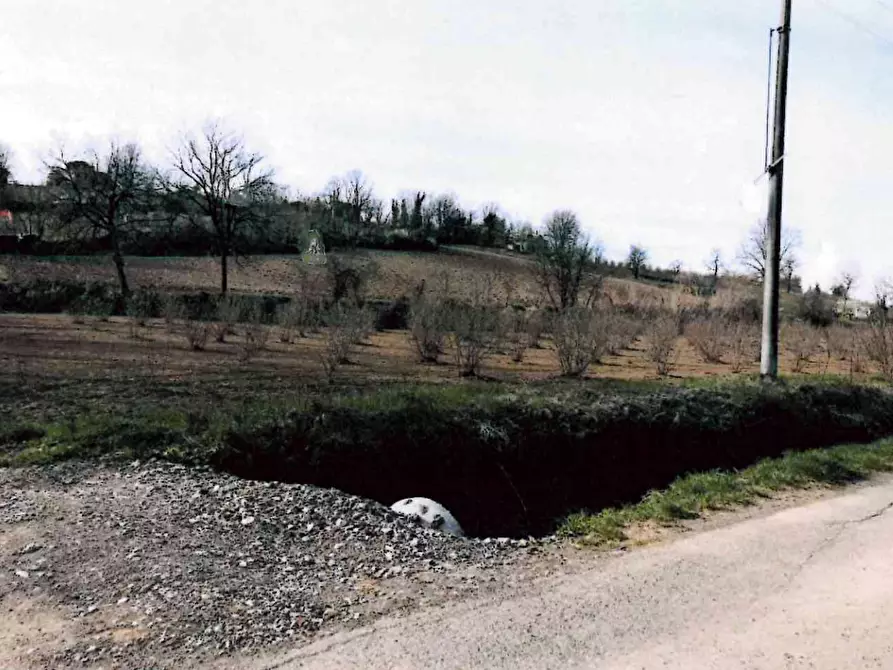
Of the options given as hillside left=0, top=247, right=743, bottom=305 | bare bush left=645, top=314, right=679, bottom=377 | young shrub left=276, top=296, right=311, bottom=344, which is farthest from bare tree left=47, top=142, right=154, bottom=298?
bare bush left=645, top=314, right=679, bottom=377

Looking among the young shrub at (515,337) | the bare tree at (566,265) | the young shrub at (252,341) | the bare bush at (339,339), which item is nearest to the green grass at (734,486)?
the bare bush at (339,339)

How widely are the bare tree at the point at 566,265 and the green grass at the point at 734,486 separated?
4167 cm

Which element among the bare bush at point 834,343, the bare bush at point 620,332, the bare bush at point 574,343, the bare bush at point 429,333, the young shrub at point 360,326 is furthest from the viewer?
the bare bush at point 834,343

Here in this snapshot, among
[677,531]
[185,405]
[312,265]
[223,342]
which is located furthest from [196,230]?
[677,531]

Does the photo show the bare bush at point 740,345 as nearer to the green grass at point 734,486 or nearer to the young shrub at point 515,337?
the young shrub at point 515,337

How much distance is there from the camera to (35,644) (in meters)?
4.23

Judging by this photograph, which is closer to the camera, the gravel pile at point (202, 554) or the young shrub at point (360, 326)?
the gravel pile at point (202, 554)

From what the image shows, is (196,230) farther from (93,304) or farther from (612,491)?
(612,491)

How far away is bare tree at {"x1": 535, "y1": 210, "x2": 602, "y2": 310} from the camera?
54.6 m

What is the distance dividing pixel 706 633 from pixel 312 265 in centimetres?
5525

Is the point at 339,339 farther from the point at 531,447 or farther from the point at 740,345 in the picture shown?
the point at 740,345

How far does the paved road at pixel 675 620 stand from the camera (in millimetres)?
4250

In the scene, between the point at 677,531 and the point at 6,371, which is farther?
the point at 6,371

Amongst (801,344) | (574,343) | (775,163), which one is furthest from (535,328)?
(775,163)
